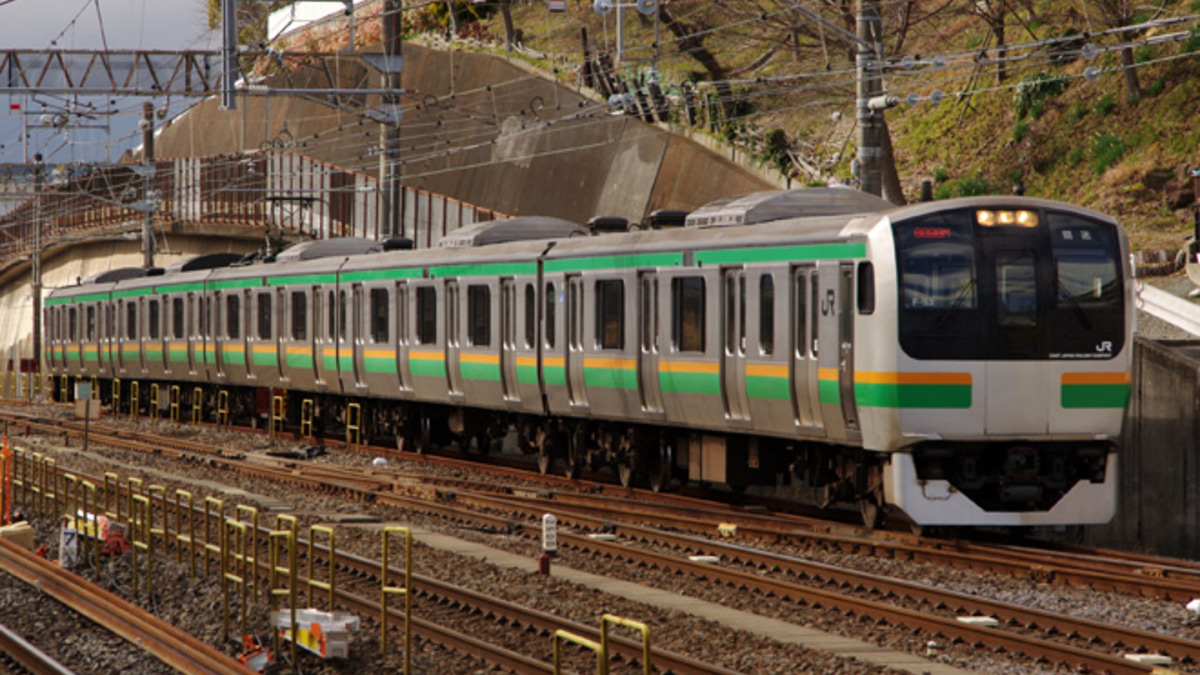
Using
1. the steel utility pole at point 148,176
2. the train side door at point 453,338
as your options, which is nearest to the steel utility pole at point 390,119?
the train side door at point 453,338

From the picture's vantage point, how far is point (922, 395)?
1555 cm

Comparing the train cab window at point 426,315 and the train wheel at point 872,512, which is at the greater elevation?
the train cab window at point 426,315

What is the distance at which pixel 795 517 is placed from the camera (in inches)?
722

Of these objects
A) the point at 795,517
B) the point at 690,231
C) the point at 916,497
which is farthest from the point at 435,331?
the point at 916,497

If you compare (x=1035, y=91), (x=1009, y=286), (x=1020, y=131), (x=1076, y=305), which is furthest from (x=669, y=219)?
(x=1035, y=91)

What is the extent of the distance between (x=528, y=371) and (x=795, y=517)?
6010 mm

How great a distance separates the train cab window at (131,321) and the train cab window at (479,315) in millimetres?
20237

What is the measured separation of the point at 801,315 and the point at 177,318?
25.3 meters

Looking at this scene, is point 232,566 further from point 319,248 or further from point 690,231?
point 319,248

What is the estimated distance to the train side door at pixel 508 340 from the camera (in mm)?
23781

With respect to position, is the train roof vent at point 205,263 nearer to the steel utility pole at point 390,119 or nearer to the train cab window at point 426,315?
the steel utility pole at point 390,119

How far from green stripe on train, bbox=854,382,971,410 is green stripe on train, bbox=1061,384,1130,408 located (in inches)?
37.8

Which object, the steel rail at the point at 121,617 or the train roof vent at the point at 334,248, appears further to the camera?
the train roof vent at the point at 334,248

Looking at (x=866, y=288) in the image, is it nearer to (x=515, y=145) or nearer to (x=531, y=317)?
(x=531, y=317)
